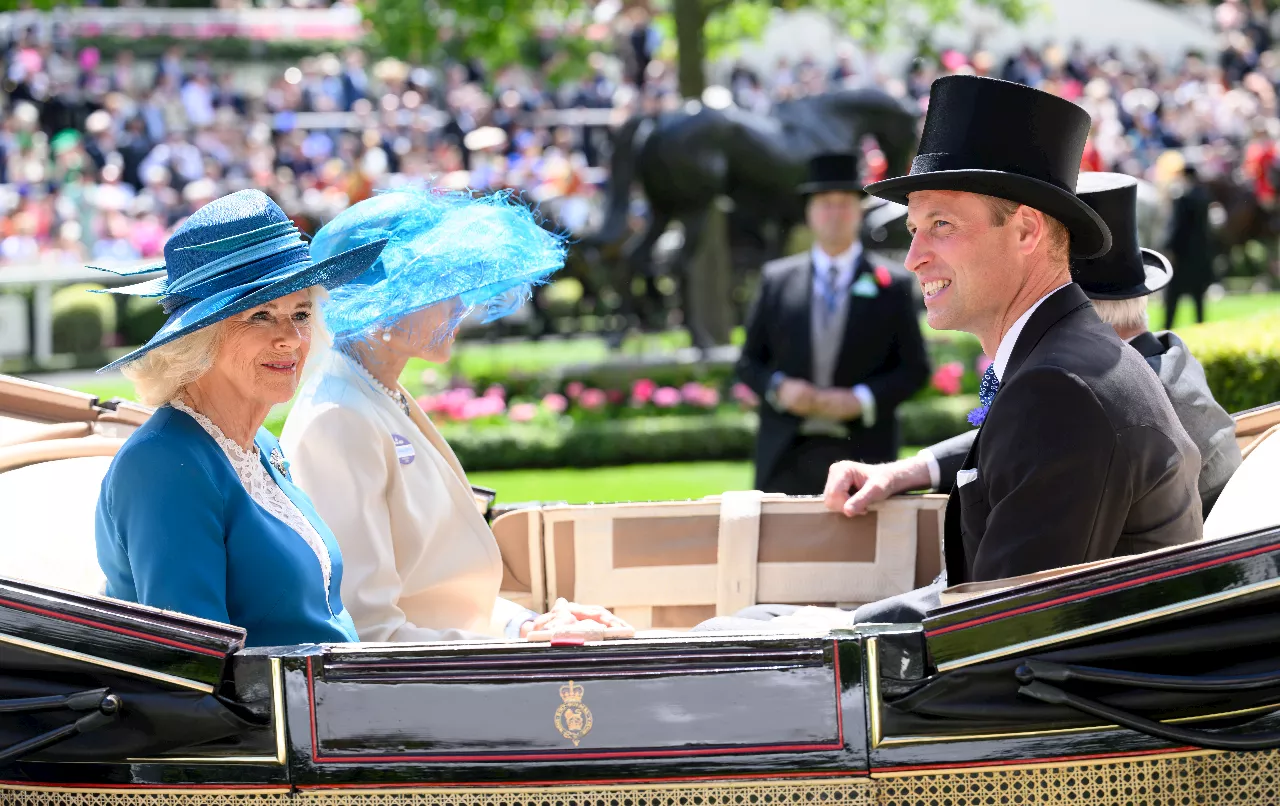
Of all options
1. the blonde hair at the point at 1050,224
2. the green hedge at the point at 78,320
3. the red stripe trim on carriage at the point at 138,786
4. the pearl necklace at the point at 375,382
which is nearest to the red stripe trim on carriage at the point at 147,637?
the red stripe trim on carriage at the point at 138,786

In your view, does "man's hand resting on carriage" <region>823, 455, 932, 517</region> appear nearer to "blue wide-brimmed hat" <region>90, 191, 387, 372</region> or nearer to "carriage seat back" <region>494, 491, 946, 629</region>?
"carriage seat back" <region>494, 491, 946, 629</region>

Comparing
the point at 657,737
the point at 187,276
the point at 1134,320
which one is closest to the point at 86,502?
the point at 187,276

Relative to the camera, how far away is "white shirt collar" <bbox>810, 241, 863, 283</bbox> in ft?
18.7

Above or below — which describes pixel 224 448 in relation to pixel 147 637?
above

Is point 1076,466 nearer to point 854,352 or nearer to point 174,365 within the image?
point 174,365

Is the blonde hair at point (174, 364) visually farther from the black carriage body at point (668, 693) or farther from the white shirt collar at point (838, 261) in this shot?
the white shirt collar at point (838, 261)

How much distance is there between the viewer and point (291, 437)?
3088mm

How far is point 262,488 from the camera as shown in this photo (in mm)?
2699

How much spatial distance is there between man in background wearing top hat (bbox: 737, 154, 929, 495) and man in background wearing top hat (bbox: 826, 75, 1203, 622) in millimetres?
2516

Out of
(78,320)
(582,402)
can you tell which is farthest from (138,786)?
(78,320)

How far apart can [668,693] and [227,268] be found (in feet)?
3.57

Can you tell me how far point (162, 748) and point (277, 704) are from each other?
0.21 m

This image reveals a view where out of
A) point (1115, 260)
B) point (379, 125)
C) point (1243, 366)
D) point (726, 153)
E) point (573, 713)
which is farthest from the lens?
point (379, 125)

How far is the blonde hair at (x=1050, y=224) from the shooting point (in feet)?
8.84
